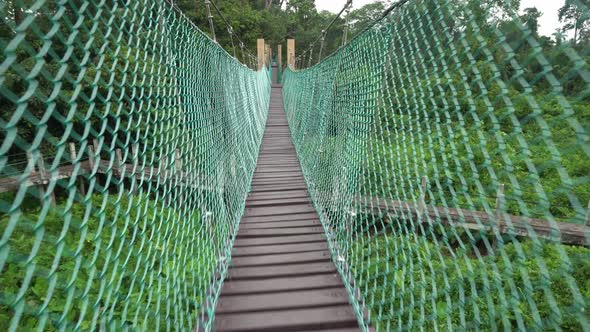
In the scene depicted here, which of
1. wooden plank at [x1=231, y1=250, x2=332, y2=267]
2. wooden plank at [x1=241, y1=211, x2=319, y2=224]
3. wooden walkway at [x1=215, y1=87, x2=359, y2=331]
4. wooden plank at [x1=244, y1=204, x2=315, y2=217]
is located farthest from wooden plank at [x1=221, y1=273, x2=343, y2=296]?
wooden plank at [x1=244, y1=204, x2=315, y2=217]

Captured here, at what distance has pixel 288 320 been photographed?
1.39 meters

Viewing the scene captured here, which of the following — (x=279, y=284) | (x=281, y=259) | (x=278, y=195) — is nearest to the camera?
(x=279, y=284)

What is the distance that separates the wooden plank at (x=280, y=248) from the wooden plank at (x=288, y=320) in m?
0.47

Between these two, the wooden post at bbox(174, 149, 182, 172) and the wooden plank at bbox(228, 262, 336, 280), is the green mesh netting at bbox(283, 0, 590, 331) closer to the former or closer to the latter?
the wooden plank at bbox(228, 262, 336, 280)

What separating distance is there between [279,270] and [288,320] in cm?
35

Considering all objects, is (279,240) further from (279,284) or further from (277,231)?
(279,284)

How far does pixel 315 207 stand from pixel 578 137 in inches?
80.2

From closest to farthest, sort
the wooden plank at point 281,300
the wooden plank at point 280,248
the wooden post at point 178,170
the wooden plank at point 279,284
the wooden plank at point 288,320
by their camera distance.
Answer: the wooden post at point 178,170
the wooden plank at point 288,320
the wooden plank at point 281,300
the wooden plank at point 279,284
the wooden plank at point 280,248

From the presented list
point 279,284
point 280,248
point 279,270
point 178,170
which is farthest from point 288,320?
point 178,170

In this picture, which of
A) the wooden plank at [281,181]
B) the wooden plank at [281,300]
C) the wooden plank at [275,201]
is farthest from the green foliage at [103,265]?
the wooden plank at [281,181]

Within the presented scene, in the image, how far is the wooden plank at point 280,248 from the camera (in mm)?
1890

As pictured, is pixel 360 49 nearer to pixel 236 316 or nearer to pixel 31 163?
pixel 236 316

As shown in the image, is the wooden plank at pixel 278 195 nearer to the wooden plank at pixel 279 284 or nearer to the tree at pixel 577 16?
the wooden plank at pixel 279 284

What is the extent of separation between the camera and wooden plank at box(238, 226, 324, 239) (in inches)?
82.7
